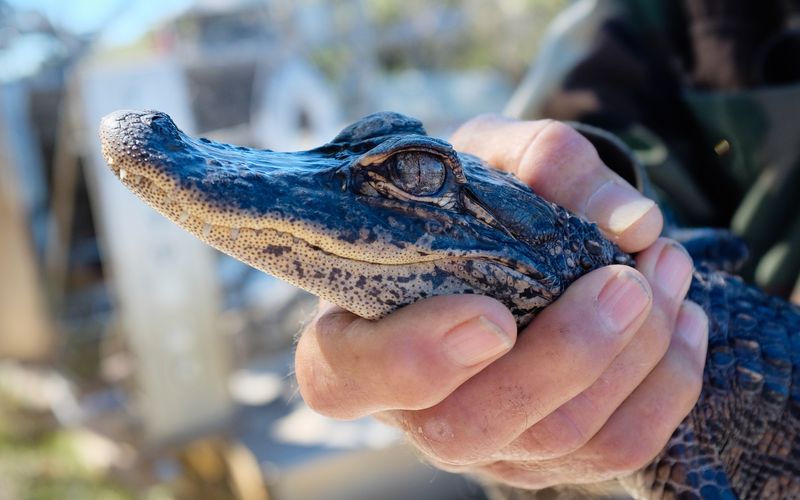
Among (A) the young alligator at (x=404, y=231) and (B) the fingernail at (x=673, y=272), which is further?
(B) the fingernail at (x=673, y=272)

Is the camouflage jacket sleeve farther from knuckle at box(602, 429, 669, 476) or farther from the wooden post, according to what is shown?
the wooden post

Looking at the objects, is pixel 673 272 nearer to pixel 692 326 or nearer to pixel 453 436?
pixel 692 326

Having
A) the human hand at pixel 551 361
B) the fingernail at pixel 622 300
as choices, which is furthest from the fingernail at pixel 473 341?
the fingernail at pixel 622 300

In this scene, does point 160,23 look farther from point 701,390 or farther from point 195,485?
point 701,390

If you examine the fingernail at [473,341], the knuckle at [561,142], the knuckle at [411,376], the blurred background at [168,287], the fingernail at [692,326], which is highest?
the knuckle at [561,142]

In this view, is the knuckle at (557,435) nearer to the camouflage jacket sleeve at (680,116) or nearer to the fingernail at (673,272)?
the fingernail at (673,272)

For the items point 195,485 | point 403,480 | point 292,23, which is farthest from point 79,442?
point 292,23

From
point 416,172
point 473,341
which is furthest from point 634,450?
point 416,172
